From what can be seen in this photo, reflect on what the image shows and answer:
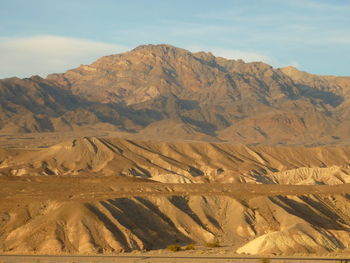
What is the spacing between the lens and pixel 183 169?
518 ft

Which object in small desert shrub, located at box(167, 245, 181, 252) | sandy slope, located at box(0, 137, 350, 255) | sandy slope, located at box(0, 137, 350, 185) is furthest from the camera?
sandy slope, located at box(0, 137, 350, 185)

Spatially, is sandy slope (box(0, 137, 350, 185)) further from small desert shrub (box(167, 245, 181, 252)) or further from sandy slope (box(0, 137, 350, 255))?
small desert shrub (box(167, 245, 181, 252))

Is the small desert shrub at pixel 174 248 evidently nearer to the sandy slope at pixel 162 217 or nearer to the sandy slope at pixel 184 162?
the sandy slope at pixel 162 217

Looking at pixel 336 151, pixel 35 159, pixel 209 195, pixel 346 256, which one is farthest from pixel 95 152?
pixel 346 256

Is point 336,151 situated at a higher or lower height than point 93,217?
lower

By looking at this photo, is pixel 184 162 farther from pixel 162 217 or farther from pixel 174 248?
pixel 174 248

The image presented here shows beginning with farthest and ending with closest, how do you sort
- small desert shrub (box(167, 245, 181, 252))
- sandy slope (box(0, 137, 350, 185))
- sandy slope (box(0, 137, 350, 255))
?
sandy slope (box(0, 137, 350, 185)) < small desert shrub (box(167, 245, 181, 252)) < sandy slope (box(0, 137, 350, 255))

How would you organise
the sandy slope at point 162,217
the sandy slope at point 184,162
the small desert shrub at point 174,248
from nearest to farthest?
the sandy slope at point 162,217
the small desert shrub at point 174,248
the sandy slope at point 184,162

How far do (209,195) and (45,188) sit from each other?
71.9 ft

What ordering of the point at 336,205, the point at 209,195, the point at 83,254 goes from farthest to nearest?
1. the point at 336,205
2. the point at 209,195
3. the point at 83,254

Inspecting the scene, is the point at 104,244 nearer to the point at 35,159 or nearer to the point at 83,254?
the point at 83,254

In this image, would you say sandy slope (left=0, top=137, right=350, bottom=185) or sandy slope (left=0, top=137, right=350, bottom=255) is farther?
sandy slope (left=0, top=137, right=350, bottom=185)

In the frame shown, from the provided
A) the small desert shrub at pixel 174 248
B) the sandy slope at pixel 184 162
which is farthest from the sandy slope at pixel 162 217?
the sandy slope at pixel 184 162

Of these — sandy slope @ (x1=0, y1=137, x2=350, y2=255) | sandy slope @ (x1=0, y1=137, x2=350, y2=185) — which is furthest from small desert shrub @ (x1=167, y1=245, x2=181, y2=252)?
sandy slope @ (x1=0, y1=137, x2=350, y2=185)
